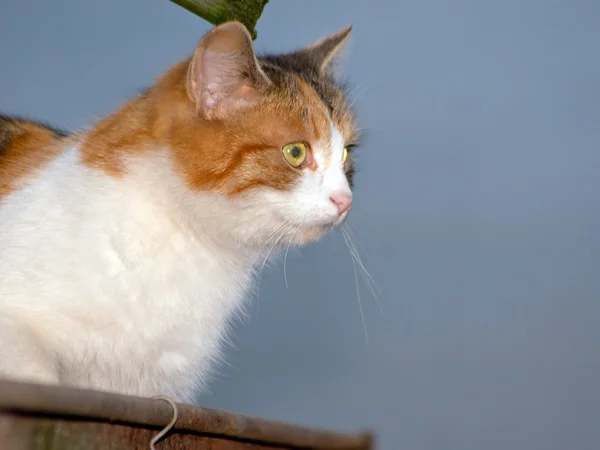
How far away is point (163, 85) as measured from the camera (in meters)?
2.15

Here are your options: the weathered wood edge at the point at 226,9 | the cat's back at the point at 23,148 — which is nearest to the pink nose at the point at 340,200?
the cat's back at the point at 23,148

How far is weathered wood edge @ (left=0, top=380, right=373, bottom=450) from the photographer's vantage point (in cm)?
111

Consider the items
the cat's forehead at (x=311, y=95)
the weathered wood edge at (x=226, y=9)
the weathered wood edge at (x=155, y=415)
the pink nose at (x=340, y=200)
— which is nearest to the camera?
the weathered wood edge at (x=155, y=415)

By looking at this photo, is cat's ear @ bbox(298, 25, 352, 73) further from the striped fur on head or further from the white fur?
the white fur

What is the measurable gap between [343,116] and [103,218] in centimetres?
82

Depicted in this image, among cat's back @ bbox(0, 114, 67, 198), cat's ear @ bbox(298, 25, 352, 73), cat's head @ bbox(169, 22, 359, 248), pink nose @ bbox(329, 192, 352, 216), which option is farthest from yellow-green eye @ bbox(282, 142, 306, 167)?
cat's back @ bbox(0, 114, 67, 198)

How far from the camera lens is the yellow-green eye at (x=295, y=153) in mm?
2035

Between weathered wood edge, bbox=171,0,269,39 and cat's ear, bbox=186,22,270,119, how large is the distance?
2.57ft

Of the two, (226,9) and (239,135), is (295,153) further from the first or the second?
(226,9)

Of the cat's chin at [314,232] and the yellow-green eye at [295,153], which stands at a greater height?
the yellow-green eye at [295,153]

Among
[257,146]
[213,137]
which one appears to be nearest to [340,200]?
[257,146]

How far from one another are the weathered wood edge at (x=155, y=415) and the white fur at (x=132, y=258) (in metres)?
0.56

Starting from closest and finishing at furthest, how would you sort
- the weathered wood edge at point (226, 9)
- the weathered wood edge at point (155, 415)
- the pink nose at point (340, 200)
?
1. the weathered wood edge at point (155, 415)
2. the pink nose at point (340, 200)
3. the weathered wood edge at point (226, 9)

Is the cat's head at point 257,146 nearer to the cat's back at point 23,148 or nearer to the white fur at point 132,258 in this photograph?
the white fur at point 132,258
